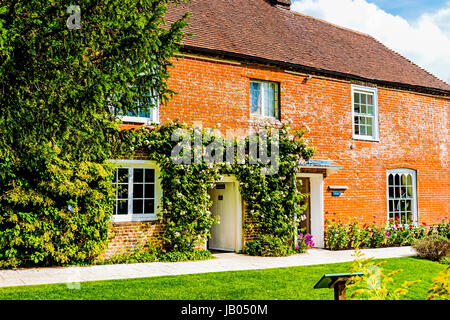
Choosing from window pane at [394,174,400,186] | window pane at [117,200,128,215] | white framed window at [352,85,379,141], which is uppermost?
white framed window at [352,85,379,141]

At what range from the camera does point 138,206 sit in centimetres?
1244

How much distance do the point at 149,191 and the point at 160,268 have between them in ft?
8.57

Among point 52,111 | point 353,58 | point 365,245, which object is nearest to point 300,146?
point 365,245

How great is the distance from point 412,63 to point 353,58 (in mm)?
4218

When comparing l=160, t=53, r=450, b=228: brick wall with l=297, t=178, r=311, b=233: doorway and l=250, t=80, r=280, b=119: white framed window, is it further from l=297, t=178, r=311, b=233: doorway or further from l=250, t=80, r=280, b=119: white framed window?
l=297, t=178, r=311, b=233: doorway

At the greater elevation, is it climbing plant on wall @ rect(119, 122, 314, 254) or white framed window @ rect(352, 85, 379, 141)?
white framed window @ rect(352, 85, 379, 141)

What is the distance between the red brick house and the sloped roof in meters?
0.06

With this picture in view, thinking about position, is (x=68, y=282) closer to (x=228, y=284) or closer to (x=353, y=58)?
(x=228, y=284)

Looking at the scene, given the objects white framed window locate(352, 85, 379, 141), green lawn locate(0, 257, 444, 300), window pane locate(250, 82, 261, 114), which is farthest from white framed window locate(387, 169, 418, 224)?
green lawn locate(0, 257, 444, 300)

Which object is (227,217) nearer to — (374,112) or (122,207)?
(122,207)

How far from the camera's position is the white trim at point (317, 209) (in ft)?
50.3

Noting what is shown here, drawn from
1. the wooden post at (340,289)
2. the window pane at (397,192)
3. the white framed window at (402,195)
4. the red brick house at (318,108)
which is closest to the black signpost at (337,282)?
the wooden post at (340,289)

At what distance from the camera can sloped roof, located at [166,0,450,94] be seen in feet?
48.9

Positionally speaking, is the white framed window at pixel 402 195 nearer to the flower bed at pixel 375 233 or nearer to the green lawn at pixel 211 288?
the flower bed at pixel 375 233
